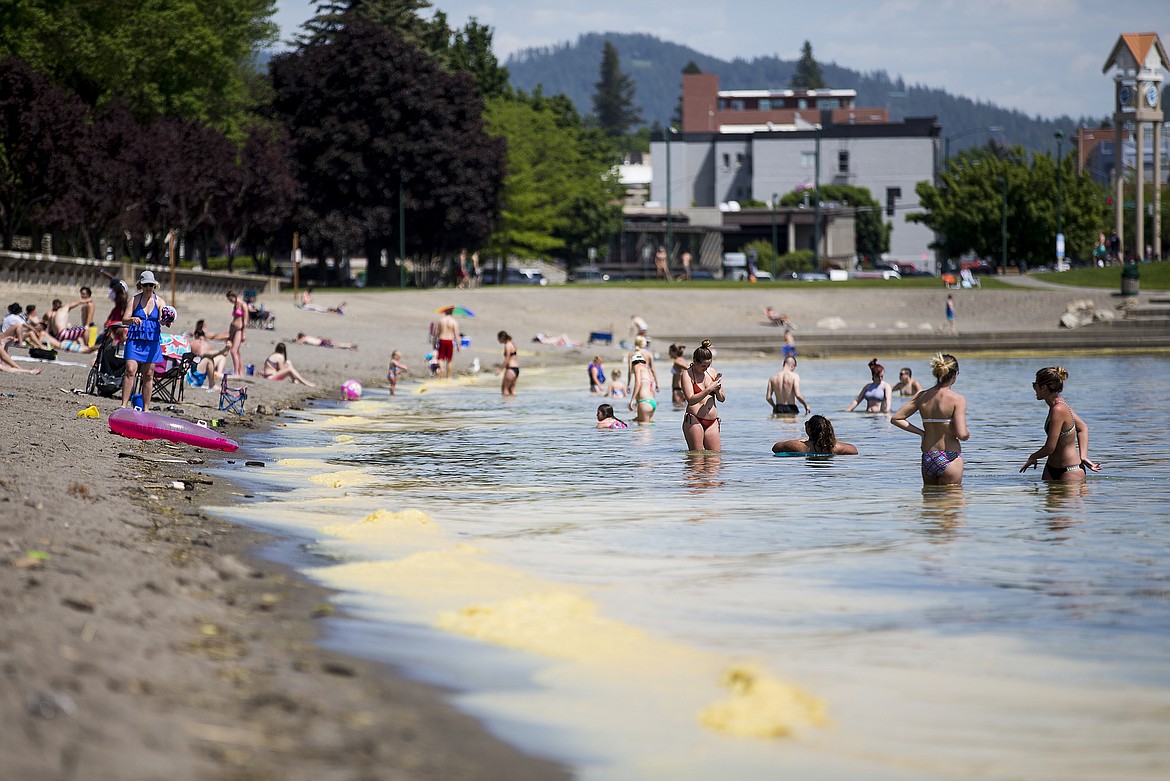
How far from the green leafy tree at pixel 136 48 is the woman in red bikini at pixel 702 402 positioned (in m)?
38.8

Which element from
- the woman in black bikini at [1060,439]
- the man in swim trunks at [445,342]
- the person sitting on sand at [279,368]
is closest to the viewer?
the woman in black bikini at [1060,439]

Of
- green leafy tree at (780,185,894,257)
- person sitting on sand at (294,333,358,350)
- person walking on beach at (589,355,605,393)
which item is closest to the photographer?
person walking on beach at (589,355,605,393)

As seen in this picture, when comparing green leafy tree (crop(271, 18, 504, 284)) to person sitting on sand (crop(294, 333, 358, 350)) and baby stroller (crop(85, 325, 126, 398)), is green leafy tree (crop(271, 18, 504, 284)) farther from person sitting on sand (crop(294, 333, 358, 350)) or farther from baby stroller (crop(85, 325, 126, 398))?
baby stroller (crop(85, 325, 126, 398))

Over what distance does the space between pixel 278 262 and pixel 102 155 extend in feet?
142

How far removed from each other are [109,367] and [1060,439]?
12.3 meters

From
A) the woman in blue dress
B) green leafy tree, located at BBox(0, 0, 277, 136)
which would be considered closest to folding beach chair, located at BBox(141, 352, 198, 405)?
the woman in blue dress

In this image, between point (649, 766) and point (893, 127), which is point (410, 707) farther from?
point (893, 127)

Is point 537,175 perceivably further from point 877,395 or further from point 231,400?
point 231,400

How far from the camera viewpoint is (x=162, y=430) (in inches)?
611

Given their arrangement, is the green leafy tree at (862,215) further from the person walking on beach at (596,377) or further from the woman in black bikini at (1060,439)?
the woman in black bikini at (1060,439)

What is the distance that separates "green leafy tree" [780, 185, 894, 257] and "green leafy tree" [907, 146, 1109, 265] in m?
33.5

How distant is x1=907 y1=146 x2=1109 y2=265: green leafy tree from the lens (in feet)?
253

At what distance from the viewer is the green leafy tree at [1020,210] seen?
7712 cm

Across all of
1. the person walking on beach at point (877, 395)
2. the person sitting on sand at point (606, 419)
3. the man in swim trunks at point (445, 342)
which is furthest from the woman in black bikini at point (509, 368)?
the person walking on beach at point (877, 395)
